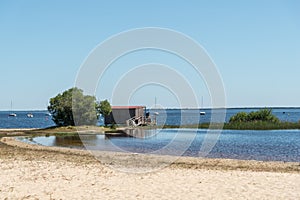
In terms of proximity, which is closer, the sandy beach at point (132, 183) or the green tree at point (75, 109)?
the sandy beach at point (132, 183)

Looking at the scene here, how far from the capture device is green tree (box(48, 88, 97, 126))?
54.1 metres

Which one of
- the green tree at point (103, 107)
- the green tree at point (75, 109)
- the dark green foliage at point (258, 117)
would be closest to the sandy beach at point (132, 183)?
the green tree at point (75, 109)

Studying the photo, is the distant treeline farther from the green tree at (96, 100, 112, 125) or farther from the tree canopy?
the tree canopy

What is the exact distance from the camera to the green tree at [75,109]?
5412cm

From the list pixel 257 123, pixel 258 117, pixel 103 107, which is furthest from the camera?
pixel 258 117

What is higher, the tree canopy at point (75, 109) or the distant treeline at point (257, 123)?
the tree canopy at point (75, 109)

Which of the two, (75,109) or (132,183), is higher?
(75,109)

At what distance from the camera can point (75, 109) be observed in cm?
5403

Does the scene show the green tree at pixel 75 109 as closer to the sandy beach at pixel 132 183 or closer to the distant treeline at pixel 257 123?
the distant treeline at pixel 257 123

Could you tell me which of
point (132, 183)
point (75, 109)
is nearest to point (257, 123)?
point (75, 109)

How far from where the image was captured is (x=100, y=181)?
13695mm

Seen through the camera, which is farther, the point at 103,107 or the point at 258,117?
the point at 258,117

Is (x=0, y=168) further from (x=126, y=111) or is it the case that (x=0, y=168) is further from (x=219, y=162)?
(x=126, y=111)

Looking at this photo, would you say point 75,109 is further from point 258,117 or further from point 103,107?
point 258,117
